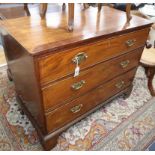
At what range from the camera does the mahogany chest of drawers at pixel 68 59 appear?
Result: 2.96 feet

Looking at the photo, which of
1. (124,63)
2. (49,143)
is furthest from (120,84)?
(49,143)

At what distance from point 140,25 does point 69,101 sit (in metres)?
0.74

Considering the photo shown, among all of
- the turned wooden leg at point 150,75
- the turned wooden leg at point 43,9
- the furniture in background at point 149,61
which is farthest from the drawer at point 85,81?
the turned wooden leg at point 43,9

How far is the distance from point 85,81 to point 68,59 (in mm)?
280

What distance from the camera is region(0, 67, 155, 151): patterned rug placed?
1.35m

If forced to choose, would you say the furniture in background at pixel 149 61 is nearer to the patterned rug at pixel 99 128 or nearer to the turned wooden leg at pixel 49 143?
the patterned rug at pixel 99 128

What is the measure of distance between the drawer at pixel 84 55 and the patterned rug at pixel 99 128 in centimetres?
65

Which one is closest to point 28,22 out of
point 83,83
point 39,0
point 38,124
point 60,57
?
point 39,0

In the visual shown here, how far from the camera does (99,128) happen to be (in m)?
1.49

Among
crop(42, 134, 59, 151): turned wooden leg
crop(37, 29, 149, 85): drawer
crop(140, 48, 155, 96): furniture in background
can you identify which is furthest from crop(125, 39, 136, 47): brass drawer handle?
crop(42, 134, 59, 151): turned wooden leg

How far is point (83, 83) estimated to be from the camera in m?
1.17

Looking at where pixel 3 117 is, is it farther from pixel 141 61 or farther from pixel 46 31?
pixel 141 61

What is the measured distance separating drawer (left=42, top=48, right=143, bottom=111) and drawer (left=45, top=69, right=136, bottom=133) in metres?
0.06

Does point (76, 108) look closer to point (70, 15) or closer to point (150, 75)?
point (70, 15)
